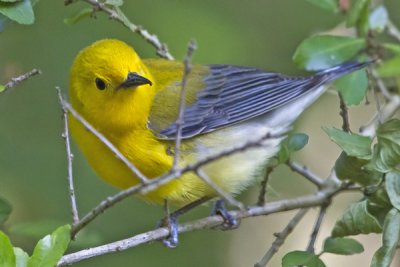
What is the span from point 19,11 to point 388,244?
184 cm

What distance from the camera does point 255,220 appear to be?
23.9 ft

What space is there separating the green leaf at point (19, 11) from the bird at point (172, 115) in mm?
697

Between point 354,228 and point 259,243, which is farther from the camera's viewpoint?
point 259,243

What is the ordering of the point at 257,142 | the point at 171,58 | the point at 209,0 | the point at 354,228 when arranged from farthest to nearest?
the point at 209,0
the point at 171,58
the point at 354,228
the point at 257,142

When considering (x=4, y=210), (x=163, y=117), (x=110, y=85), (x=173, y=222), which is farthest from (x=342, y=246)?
(x=4, y=210)

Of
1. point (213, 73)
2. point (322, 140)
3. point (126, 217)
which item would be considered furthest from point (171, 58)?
point (322, 140)

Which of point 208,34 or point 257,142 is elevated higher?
point 208,34

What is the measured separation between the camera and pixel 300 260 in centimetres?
383

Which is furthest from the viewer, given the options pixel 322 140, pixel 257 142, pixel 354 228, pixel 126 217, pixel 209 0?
pixel 322 140

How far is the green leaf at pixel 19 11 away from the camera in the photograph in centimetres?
388

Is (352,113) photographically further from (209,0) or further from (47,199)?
(47,199)

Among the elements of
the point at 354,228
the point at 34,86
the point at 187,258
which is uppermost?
the point at 34,86

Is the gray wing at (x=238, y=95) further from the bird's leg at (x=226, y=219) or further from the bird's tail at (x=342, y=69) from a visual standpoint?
the bird's leg at (x=226, y=219)

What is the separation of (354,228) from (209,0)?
9.57 feet
